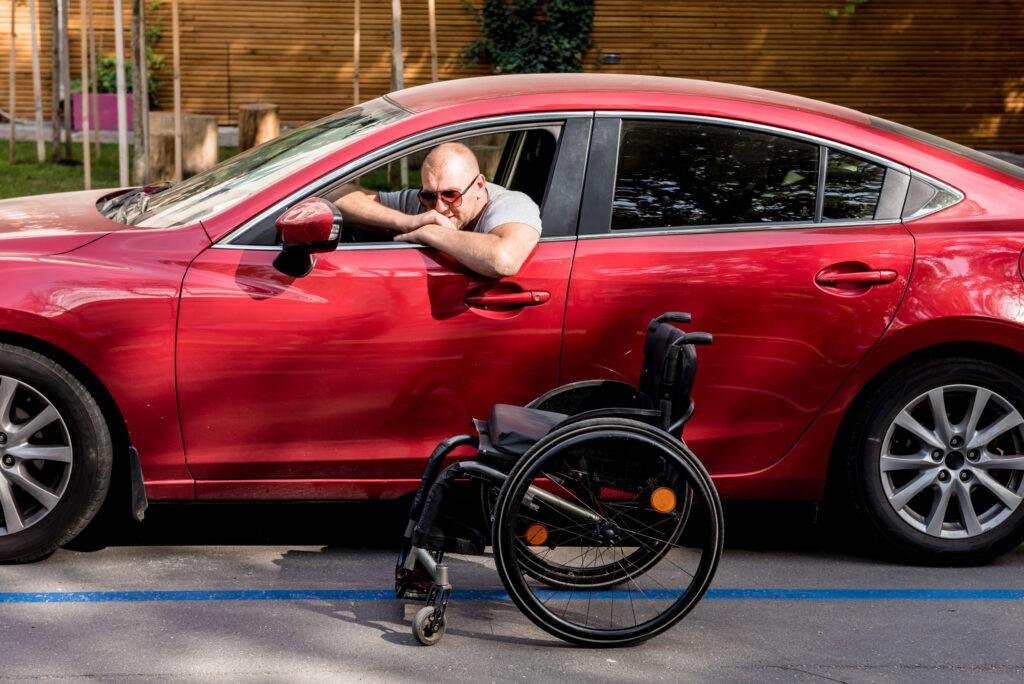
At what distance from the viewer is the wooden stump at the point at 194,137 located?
1220cm

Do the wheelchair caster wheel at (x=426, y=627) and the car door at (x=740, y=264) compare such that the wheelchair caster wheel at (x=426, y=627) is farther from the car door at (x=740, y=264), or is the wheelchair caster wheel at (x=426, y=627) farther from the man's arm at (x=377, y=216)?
the man's arm at (x=377, y=216)

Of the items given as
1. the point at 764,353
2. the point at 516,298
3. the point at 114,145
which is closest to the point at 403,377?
the point at 516,298

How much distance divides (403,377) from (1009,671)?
201 cm

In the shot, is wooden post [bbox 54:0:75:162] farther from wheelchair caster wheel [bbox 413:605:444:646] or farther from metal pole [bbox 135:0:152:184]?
wheelchair caster wheel [bbox 413:605:444:646]

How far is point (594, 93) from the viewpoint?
4.55m

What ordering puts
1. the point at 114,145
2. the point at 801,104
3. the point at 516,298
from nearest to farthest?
the point at 516,298 < the point at 801,104 < the point at 114,145

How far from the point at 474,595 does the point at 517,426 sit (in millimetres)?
708

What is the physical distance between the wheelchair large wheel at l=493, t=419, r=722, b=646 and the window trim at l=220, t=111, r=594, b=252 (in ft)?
2.91

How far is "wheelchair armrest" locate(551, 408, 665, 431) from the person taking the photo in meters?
3.82

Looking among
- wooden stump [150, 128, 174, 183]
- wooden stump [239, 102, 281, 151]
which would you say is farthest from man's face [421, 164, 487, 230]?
wooden stump [239, 102, 281, 151]

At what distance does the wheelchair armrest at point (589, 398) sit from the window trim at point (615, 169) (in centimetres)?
51

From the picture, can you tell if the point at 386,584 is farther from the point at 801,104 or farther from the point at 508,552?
the point at 801,104

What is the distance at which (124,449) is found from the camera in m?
4.33

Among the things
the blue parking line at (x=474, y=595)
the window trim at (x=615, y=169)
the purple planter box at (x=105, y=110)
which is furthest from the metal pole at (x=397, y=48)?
the blue parking line at (x=474, y=595)
